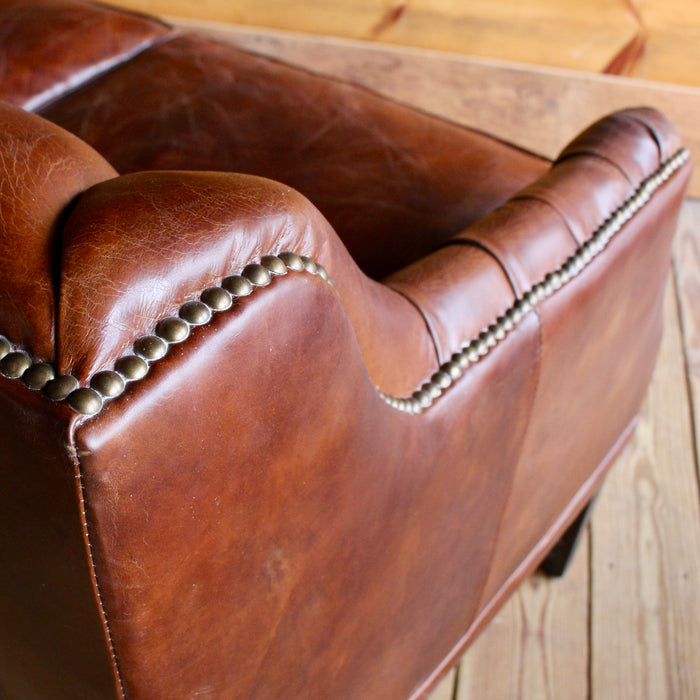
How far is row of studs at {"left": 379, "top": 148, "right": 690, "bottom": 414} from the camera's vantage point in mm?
634

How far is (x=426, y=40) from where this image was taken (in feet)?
6.79

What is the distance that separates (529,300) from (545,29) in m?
1.51

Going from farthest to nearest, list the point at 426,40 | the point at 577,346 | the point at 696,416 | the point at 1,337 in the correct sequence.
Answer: the point at 426,40
the point at 696,416
the point at 577,346
the point at 1,337

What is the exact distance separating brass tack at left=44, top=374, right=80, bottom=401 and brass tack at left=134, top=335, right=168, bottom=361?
3cm

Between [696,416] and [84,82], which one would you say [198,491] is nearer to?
[84,82]

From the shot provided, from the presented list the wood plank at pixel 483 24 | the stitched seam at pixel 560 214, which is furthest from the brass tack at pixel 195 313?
the wood plank at pixel 483 24

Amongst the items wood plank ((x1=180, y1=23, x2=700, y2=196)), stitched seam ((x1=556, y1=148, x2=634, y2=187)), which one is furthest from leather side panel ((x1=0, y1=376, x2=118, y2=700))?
wood plank ((x1=180, y1=23, x2=700, y2=196))

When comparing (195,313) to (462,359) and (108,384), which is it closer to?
(108,384)

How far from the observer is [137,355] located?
0.42m

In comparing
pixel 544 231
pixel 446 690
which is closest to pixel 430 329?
pixel 544 231

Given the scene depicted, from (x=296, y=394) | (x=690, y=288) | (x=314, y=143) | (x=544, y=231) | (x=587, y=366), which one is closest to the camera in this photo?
(x=296, y=394)

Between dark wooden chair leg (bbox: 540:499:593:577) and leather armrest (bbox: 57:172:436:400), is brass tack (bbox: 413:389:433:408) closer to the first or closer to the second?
leather armrest (bbox: 57:172:436:400)

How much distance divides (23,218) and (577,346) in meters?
0.52

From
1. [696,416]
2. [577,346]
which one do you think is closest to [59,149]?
[577,346]
